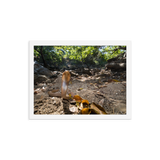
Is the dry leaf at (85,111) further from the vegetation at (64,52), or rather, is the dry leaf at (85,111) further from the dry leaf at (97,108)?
the vegetation at (64,52)

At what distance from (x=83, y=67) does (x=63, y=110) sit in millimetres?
2872

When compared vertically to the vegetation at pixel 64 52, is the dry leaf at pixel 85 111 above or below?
below

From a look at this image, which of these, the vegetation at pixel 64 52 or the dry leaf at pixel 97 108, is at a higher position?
the vegetation at pixel 64 52

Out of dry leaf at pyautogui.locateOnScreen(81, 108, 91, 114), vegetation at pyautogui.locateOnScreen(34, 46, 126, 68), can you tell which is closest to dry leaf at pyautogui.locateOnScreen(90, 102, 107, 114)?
dry leaf at pyautogui.locateOnScreen(81, 108, 91, 114)

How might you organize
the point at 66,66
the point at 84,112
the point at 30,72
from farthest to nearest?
the point at 66,66 < the point at 30,72 < the point at 84,112

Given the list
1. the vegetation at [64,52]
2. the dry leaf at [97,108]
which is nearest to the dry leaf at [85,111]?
the dry leaf at [97,108]

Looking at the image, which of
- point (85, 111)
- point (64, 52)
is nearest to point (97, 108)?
point (85, 111)

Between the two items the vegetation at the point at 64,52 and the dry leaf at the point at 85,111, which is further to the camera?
the vegetation at the point at 64,52

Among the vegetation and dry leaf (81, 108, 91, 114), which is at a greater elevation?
the vegetation

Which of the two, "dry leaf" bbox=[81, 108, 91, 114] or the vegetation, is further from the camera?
the vegetation

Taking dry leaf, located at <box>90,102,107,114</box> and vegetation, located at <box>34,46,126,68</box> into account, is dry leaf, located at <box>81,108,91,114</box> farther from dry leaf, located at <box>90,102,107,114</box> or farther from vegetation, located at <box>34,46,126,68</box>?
vegetation, located at <box>34,46,126,68</box>

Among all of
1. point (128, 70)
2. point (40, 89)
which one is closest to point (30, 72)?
point (40, 89)

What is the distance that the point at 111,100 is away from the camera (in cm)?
137
